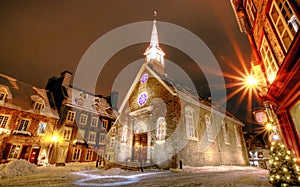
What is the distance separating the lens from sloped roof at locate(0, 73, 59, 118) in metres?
19.6

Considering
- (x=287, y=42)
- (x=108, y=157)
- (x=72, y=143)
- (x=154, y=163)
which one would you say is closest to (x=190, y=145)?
(x=154, y=163)

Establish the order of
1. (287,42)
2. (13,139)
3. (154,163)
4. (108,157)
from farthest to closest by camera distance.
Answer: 1. (13,139)
2. (108,157)
3. (154,163)
4. (287,42)

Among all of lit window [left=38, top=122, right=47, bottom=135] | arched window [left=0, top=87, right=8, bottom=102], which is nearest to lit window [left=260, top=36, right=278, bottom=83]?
lit window [left=38, top=122, right=47, bottom=135]

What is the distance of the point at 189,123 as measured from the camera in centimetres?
1503

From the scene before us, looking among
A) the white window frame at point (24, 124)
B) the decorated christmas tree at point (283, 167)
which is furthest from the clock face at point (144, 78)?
the white window frame at point (24, 124)

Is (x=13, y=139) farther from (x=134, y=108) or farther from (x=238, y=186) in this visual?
(x=238, y=186)

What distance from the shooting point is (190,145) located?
45.5 feet

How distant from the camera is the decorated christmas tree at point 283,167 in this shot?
5289mm

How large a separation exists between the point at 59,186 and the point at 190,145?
10470 mm

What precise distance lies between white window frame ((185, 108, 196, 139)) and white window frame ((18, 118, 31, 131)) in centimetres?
1938

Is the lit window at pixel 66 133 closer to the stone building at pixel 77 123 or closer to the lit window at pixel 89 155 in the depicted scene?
the stone building at pixel 77 123

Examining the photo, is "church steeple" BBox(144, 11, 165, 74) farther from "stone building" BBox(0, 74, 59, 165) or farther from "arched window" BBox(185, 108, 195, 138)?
"stone building" BBox(0, 74, 59, 165)

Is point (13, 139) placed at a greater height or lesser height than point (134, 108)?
lesser

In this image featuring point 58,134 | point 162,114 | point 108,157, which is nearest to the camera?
point 162,114
